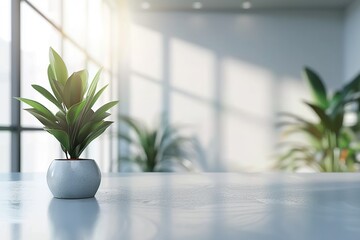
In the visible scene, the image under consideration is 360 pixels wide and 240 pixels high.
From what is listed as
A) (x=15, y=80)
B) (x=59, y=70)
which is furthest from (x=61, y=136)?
(x=15, y=80)

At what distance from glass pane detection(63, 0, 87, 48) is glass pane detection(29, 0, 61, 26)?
0.15m

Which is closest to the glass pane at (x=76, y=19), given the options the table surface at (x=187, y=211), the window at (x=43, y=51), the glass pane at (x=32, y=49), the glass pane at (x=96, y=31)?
the window at (x=43, y=51)

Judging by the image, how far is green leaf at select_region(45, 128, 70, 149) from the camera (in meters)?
0.97

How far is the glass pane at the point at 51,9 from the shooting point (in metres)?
3.61

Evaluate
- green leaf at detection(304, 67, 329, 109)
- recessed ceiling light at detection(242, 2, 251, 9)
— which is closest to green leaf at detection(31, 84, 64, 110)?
green leaf at detection(304, 67, 329, 109)

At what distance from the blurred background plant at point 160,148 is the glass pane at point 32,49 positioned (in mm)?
1950

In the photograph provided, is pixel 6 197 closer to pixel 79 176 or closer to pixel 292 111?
pixel 79 176

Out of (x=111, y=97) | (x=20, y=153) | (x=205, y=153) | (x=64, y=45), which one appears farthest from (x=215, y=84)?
(x=20, y=153)

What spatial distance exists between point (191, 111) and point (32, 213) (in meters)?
5.77

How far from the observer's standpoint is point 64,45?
419 centimetres

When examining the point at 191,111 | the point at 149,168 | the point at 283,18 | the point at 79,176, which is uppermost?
the point at 283,18

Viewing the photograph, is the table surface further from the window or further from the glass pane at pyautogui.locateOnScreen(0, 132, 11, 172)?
the window

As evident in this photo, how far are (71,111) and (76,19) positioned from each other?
13.1ft

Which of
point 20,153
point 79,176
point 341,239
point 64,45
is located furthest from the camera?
point 64,45
